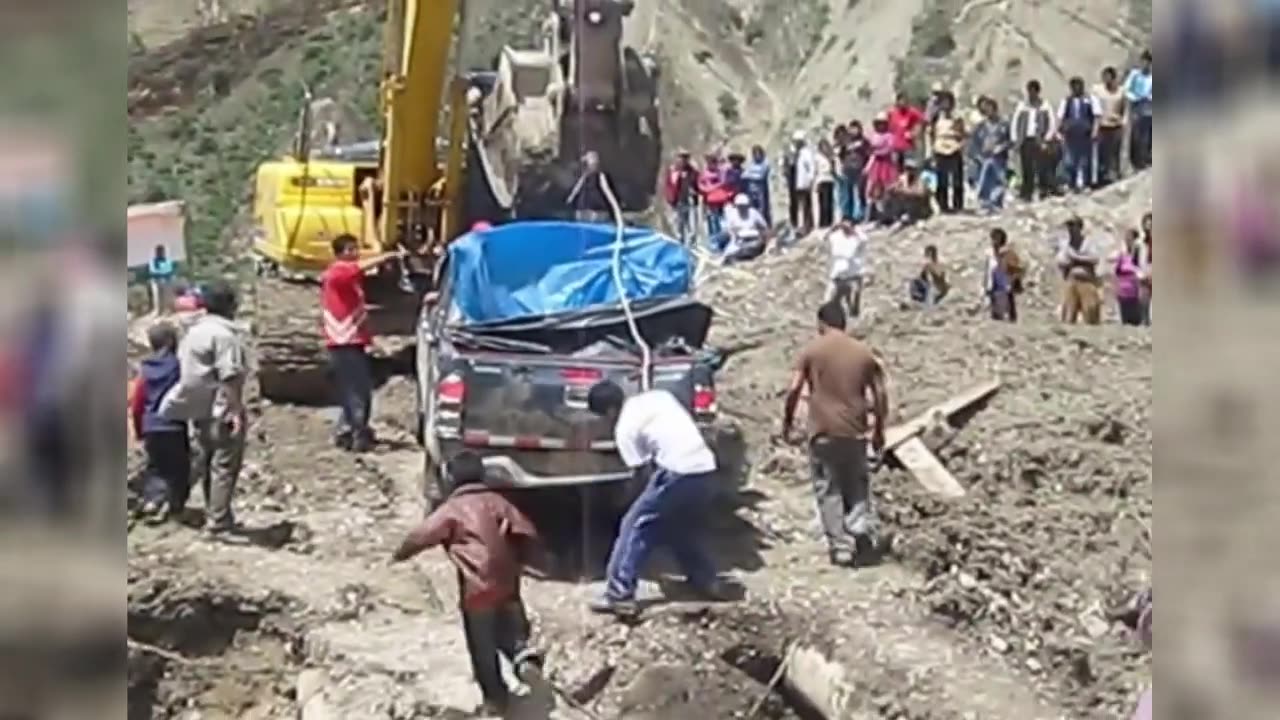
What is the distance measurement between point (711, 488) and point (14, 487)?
12.0ft

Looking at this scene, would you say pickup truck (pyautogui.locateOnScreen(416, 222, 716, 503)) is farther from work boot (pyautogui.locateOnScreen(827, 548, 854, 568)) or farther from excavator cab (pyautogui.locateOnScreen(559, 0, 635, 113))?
work boot (pyautogui.locateOnScreen(827, 548, 854, 568))

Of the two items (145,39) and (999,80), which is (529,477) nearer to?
(145,39)

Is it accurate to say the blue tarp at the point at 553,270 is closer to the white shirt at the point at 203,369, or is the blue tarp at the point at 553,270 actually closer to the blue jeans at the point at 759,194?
the white shirt at the point at 203,369

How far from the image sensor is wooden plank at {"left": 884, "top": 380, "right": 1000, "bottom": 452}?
26.4 ft

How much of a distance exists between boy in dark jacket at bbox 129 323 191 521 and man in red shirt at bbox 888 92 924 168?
3.65m

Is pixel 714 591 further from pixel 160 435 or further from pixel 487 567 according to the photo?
pixel 160 435

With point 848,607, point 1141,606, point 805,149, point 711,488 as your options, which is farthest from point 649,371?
point 805,149

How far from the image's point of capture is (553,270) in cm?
794

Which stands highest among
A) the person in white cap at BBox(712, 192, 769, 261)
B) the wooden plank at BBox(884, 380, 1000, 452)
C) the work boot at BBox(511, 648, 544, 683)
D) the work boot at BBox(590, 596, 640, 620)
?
the person in white cap at BBox(712, 192, 769, 261)

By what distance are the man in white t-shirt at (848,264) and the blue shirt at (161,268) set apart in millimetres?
2712

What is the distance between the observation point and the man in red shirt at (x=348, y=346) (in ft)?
27.8

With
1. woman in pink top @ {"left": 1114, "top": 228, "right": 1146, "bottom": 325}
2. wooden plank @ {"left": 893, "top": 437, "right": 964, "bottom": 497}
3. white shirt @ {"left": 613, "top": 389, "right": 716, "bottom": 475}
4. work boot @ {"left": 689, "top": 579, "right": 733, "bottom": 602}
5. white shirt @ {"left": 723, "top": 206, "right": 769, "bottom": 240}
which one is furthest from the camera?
white shirt @ {"left": 723, "top": 206, "right": 769, "bottom": 240}

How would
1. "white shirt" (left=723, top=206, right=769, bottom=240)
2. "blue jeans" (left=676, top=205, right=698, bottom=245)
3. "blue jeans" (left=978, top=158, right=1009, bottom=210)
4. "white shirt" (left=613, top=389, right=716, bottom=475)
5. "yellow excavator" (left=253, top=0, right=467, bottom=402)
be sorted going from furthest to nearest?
"white shirt" (left=723, top=206, right=769, bottom=240) < "blue jeans" (left=978, top=158, right=1009, bottom=210) < "blue jeans" (left=676, top=205, right=698, bottom=245) < "yellow excavator" (left=253, top=0, right=467, bottom=402) < "white shirt" (left=613, top=389, right=716, bottom=475)

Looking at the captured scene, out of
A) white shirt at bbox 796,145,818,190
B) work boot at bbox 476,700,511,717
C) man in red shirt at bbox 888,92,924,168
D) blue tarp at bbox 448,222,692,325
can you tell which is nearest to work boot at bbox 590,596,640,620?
work boot at bbox 476,700,511,717
